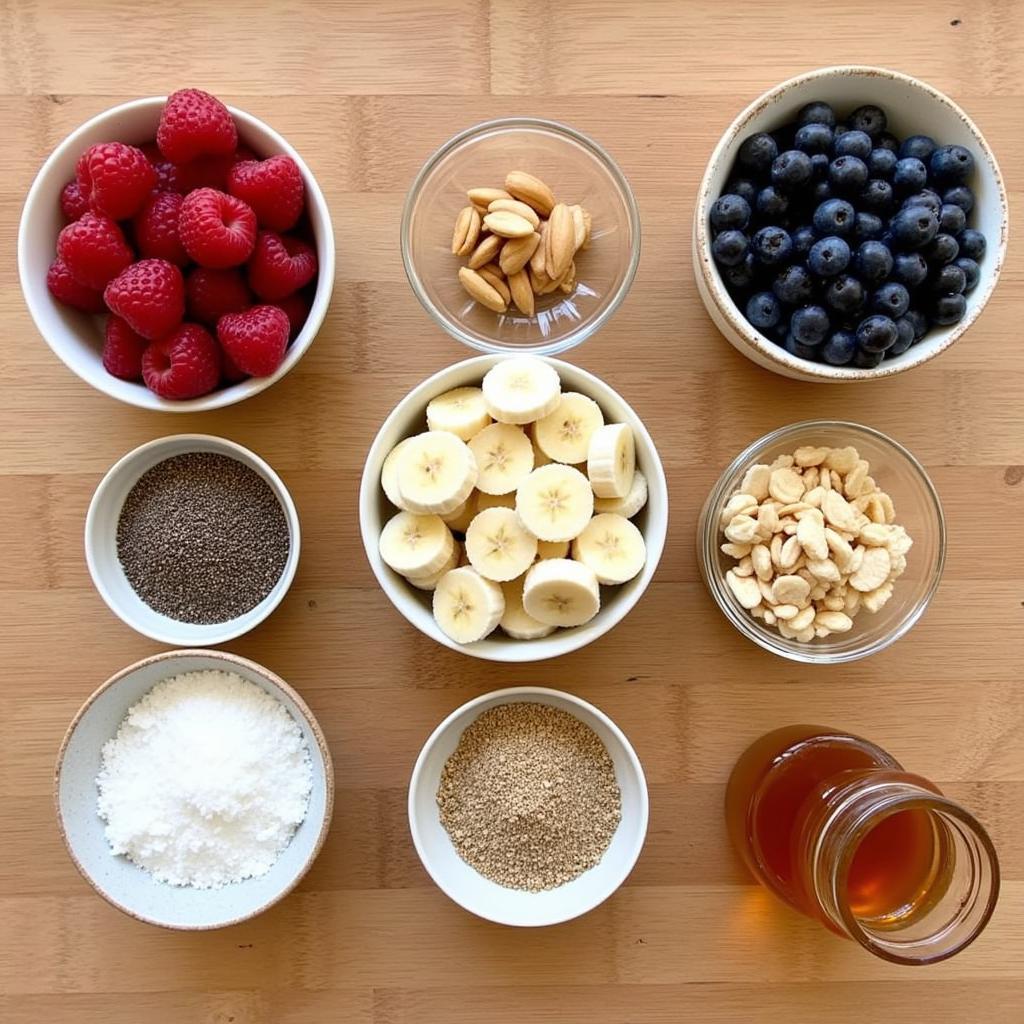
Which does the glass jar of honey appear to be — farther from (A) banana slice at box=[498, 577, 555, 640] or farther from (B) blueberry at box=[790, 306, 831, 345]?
(B) blueberry at box=[790, 306, 831, 345]

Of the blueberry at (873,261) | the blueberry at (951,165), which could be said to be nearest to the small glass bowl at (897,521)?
the blueberry at (873,261)

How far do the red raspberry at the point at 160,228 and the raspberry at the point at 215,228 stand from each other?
0.09 feet

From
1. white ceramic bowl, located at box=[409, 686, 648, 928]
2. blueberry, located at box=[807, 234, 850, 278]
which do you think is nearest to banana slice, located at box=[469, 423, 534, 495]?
white ceramic bowl, located at box=[409, 686, 648, 928]

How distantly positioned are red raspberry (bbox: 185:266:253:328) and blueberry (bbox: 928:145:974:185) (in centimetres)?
77

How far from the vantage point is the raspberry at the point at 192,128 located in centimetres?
97

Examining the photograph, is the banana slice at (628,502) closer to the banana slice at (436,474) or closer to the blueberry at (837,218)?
the banana slice at (436,474)

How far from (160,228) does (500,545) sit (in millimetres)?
494

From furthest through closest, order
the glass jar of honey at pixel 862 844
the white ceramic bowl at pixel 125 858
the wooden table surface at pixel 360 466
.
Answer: the wooden table surface at pixel 360 466 → the white ceramic bowl at pixel 125 858 → the glass jar of honey at pixel 862 844

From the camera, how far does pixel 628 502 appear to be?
1021mm

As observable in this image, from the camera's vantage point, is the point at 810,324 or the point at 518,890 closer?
the point at 810,324

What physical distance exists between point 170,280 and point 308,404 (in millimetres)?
233

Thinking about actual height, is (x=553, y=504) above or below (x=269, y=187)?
below

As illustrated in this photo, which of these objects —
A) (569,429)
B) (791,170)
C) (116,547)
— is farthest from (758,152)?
(116,547)

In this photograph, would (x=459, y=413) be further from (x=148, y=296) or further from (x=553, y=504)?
(x=148, y=296)
